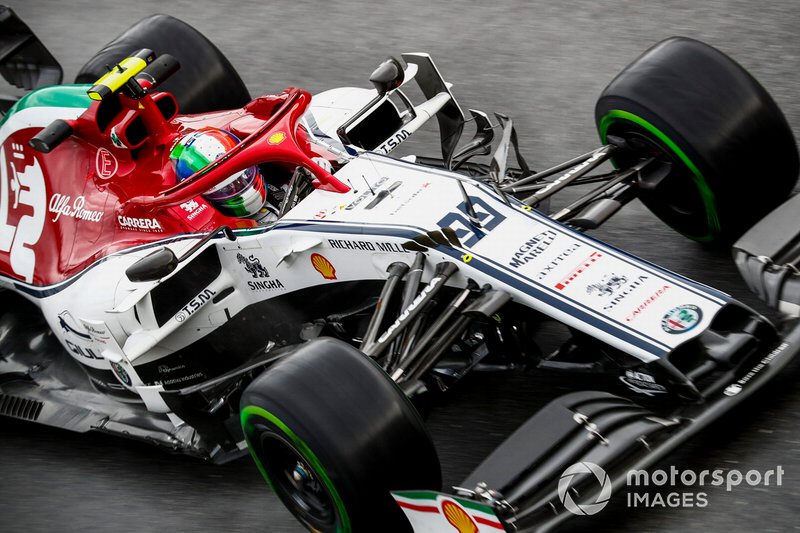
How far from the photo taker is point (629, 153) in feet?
18.7

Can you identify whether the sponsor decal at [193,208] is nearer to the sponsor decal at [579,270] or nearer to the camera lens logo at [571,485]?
the sponsor decal at [579,270]

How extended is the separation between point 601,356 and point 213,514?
1.96 metres

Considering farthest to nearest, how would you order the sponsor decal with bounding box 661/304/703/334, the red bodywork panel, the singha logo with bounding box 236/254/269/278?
the red bodywork panel
the singha logo with bounding box 236/254/269/278
the sponsor decal with bounding box 661/304/703/334

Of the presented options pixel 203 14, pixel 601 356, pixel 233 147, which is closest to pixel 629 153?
pixel 601 356

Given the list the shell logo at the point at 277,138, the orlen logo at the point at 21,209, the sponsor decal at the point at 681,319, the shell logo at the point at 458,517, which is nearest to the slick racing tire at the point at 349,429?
the shell logo at the point at 458,517

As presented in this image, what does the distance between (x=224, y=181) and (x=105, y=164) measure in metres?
0.99

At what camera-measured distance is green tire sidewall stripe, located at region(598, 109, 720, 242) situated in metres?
5.21

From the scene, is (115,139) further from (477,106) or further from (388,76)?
(477,106)

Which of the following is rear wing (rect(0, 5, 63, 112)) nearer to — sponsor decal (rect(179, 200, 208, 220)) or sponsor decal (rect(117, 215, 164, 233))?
sponsor decal (rect(117, 215, 164, 233))

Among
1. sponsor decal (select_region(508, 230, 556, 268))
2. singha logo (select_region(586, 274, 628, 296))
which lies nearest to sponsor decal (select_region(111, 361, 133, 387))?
sponsor decal (select_region(508, 230, 556, 268))

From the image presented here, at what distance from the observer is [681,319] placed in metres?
4.29

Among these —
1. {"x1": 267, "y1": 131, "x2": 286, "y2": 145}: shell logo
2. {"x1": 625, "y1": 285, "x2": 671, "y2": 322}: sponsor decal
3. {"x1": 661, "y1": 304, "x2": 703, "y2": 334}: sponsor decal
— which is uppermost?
{"x1": 267, "y1": 131, "x2": 286, "y2": 145}: shell logo

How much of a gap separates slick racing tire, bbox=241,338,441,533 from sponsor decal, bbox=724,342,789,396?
1.19 meters

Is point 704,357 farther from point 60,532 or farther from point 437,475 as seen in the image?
point 60,532
